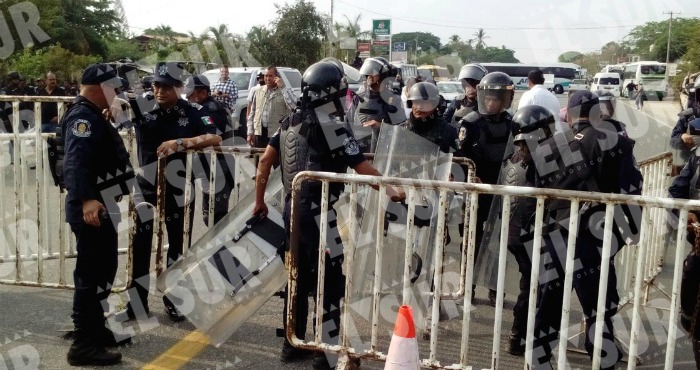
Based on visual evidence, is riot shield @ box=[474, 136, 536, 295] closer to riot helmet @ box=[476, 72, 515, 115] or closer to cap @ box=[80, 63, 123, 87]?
riot helmet @ box=[476, 72, 515, 115]

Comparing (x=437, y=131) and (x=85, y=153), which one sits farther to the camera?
(x=437, y=131)

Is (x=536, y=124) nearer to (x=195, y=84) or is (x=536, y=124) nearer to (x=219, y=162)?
(x=219, y=162)

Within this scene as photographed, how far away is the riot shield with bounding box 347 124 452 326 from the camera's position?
423 centimetres

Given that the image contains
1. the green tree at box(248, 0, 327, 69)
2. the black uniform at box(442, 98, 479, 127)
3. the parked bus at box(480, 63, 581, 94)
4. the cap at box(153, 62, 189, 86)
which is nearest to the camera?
the cap at box(153, 62, 189, 86)

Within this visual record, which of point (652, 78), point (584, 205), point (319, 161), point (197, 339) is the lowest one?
point (197, 339)

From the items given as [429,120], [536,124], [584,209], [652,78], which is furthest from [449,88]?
[652,78]

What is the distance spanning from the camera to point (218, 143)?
5.19 metres

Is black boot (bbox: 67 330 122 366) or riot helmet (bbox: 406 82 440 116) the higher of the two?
riot helmet (bbox: 406 82 440 116)

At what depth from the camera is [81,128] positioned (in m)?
4.07

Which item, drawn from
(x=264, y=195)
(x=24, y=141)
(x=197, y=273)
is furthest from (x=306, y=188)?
(x=24, y=141)

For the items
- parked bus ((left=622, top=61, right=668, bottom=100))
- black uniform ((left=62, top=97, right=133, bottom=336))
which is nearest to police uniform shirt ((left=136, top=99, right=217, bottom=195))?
black uniform ((left=62, top=97, right=133, bottom=336))

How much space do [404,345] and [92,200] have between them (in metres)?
1.94

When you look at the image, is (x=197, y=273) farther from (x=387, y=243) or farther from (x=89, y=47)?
(x=89, y=47)

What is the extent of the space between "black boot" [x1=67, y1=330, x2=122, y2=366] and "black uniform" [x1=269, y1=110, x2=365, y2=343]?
1119 millimetres
